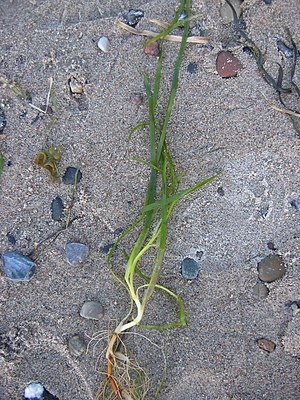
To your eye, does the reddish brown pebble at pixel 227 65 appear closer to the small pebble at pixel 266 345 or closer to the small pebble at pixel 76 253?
the small pebble at pixel 76 253

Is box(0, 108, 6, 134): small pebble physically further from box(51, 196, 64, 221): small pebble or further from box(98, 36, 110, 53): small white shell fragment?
box(98, 36, 110, 53): small white shell fragment

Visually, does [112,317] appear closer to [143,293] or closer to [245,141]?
[143,293]

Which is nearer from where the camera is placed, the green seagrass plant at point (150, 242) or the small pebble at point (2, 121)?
the green seagrass plant at point (150, 242)

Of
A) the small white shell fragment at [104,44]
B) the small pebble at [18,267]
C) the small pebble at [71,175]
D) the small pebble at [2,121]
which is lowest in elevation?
the small pebble at [18,267]

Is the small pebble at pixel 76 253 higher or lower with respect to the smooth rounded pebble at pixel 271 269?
higher

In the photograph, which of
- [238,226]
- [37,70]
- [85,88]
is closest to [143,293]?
[238,226]

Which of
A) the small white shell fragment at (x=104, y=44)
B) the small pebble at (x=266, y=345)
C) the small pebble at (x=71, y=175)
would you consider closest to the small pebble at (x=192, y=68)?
the small white shell fragment at (x=104, y=44)

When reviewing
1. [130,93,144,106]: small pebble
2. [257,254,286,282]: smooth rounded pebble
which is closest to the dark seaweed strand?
[130,93,144,106]: small pebble
